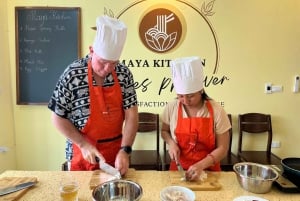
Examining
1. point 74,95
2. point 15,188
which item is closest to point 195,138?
point 74,95

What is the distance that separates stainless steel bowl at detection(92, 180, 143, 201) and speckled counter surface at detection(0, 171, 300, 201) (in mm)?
51

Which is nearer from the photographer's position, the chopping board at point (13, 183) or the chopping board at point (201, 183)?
the chopping board at point (13, 183)

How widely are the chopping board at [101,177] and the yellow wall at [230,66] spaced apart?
64.4 inches

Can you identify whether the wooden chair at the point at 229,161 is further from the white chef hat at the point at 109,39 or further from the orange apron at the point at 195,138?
the white chef hat at the point at 109,39

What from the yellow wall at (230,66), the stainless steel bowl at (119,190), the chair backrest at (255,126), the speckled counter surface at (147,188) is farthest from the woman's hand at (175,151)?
the chair backrest at (255,126)

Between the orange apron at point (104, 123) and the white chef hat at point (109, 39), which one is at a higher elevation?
the white chef hat at point (109, 39)

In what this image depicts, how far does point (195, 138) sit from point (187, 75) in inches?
14.1

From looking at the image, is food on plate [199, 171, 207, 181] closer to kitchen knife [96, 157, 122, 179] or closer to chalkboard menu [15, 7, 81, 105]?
kitchen knife [96, 157, 122, 179]

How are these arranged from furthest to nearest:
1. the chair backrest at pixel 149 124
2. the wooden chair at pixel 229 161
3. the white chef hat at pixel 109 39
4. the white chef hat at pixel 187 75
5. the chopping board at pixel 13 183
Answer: the chair backrest at pixel 149 124, the wooden chair at pixel 229 161, the white chef hat at pixel 187 75, the white chef hat at pixel 109 39, the chopping board at pixel 13 183

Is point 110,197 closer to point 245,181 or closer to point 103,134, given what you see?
point 103,134

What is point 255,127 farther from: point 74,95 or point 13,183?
point 13,183

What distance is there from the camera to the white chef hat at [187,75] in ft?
5.34

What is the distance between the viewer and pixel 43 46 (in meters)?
3.00

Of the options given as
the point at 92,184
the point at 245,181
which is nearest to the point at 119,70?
the point at 92,184
